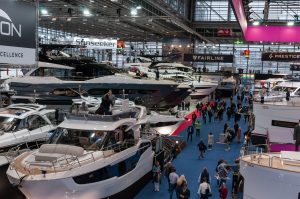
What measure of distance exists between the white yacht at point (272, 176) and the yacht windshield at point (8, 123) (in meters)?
6.66

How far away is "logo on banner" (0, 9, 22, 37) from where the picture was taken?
956 cm

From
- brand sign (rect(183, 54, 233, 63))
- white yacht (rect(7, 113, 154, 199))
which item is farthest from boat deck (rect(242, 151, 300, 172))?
brand sign (rect(183, 54, 233, 63))

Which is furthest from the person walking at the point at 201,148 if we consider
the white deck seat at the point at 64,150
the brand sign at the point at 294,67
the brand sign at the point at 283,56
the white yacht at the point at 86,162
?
the brand sign at the point at 294,67

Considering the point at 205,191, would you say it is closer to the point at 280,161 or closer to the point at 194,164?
the point at 280,161

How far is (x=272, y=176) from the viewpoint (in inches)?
258

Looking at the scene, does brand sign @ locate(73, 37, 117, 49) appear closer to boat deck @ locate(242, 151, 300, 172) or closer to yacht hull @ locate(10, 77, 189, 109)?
yacht hull @ locate(10, 77, 189, 109)

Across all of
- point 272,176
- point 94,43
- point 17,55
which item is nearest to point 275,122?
point 272,176

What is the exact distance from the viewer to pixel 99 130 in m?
9.57

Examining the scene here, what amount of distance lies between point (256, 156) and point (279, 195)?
1257 mm

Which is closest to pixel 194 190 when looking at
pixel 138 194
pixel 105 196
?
pixel 138 194

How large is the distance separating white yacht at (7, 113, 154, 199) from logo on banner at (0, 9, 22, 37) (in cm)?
267

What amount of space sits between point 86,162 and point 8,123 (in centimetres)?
364

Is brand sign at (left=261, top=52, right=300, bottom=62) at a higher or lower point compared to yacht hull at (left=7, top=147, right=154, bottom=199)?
higher

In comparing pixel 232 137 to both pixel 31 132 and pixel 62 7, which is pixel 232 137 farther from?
pixel 62 7
